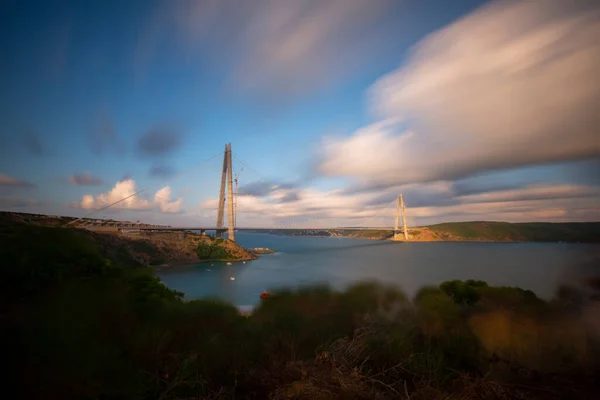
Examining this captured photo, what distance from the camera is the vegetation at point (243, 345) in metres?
2.88

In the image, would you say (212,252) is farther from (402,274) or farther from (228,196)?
(402,274)

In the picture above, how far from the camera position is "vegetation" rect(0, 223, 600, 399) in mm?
2885

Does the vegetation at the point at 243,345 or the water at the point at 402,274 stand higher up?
the vegetation at the point at 243,345

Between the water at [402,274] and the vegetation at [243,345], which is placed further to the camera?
the water at [402,274]

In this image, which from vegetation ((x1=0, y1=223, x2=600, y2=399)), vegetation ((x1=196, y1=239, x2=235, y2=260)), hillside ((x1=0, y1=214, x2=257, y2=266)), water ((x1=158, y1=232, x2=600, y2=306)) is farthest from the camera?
vegetation ((x1=196, y1=239, x2=235, y2=260))

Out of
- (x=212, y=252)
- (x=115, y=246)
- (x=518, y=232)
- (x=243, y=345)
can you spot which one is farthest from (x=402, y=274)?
(x=212, y=252)

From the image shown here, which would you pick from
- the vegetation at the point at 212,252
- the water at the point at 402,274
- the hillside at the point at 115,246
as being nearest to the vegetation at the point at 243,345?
the hillside at the point at 115,246

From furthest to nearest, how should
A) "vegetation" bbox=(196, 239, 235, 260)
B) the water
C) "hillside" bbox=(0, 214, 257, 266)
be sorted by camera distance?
1. "vegetation" bbox=(196, 239, 235, 260)
2. the water
3. "hillside" bbox=(0, 214, 257, 266)

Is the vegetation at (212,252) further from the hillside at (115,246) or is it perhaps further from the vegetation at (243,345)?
the vegetation at (243,345)

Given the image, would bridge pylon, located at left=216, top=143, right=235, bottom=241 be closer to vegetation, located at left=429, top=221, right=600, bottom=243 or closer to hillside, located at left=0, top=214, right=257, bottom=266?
hillside, located at left=0, top=214, right=257, bottom=266

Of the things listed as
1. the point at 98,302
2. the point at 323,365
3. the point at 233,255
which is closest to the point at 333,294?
the point at 323,365

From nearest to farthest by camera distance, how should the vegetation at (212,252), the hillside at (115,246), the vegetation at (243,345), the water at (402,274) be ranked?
the vegetation at (243,345) < the hillside at (115,246) < the water at (402,274) < the vegetation at (212,252)

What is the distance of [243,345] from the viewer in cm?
503

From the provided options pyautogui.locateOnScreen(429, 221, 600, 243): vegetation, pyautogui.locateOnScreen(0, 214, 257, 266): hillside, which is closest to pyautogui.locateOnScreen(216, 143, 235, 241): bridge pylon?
pyautogui.locateOnScreen(0, 214, 257, 266): hillside
